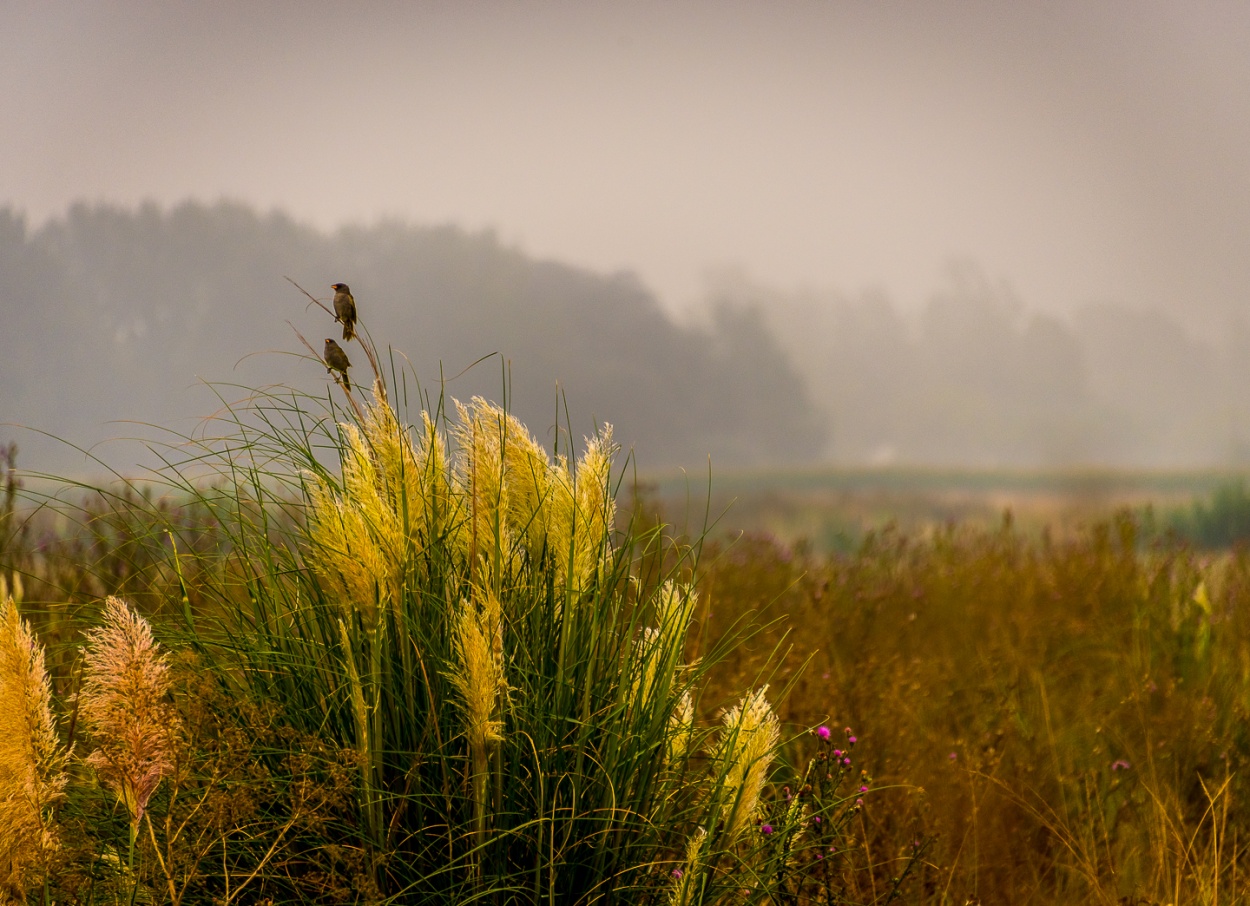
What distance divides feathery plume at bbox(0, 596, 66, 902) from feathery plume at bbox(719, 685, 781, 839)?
49.3 inches

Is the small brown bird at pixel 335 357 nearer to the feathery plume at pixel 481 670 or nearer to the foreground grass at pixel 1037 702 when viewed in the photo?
the feathery plume at pixel 481 670

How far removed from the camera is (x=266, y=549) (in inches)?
89.3

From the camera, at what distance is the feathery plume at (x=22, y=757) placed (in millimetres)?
1681

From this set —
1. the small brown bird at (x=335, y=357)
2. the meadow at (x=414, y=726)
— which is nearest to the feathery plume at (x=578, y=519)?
the meadow at (x=414, y=726)

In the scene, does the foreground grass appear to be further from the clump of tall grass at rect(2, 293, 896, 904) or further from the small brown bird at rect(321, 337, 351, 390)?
the small brown bird at rect(321, 337, 351, 390)

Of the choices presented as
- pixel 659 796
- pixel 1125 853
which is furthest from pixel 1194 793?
pixel 659 796

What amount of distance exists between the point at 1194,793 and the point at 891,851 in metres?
2.17

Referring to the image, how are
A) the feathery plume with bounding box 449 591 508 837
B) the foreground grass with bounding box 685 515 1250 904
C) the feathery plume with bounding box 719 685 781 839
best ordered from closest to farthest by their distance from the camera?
1. the feathery plume with bounding box 449 591 508 837
2. the feathery plume with bounding box 719 685 781 839
3. the foreground grass with bounding box 685 515 1250 904

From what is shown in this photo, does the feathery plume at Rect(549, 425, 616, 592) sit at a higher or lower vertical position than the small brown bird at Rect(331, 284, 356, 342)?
lower

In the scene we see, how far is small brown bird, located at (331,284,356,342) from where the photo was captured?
2353 millimetres

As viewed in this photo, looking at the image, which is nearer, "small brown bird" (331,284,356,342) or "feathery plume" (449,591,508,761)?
"feathery plume" (449,591,508,761)

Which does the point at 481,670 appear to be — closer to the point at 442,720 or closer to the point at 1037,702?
the point at 442,720

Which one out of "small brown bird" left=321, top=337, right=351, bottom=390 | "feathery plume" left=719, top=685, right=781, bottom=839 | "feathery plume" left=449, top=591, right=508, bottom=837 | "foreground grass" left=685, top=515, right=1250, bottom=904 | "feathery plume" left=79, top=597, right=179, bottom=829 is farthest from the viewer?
"foreground grass" left=685, top=515, right=1250, bottom=904

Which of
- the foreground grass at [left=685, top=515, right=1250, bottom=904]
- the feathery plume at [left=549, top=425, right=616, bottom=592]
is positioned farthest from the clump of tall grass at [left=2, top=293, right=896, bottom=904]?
the foreground grass at [left=685, top=515, right=1250, bottom=904]
